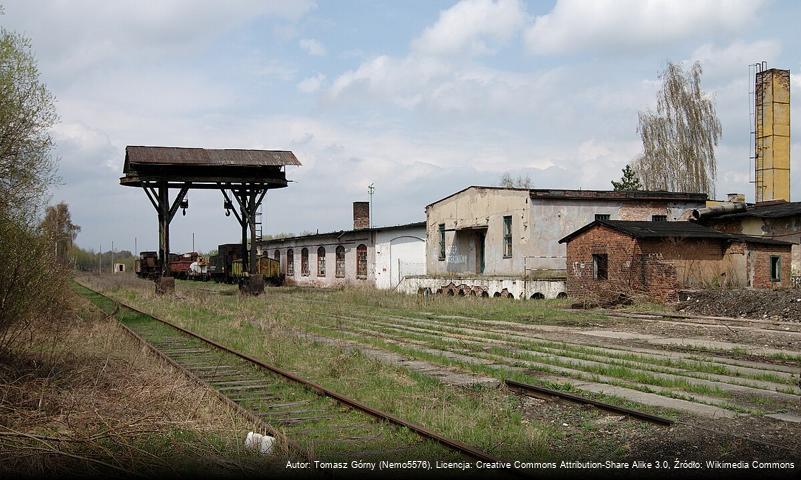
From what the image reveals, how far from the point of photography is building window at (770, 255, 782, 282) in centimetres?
2489

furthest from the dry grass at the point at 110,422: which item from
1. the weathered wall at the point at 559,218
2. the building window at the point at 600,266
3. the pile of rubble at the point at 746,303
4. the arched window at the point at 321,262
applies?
the arched window at the point at 321,262

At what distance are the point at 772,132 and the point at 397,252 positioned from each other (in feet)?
69.8

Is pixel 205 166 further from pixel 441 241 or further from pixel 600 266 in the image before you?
pixel 600 266

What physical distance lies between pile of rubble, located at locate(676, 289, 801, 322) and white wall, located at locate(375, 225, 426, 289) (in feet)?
66.2

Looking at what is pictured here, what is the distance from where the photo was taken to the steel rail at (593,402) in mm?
7230

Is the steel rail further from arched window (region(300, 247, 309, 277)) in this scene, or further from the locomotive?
arched window (region(300, 247, 309, 277))

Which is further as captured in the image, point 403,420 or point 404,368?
point 404,368

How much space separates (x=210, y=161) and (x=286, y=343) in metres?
17.6

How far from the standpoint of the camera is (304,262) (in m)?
51.4

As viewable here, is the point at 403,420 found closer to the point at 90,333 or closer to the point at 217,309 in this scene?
the point at 90,333

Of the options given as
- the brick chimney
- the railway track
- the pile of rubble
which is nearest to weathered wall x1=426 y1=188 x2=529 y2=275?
the brick chimney

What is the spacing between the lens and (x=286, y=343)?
14172 millimetres

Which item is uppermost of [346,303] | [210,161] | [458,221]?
[210,161]

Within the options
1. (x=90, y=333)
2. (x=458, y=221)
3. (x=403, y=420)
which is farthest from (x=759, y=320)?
(x=458, y=221)
